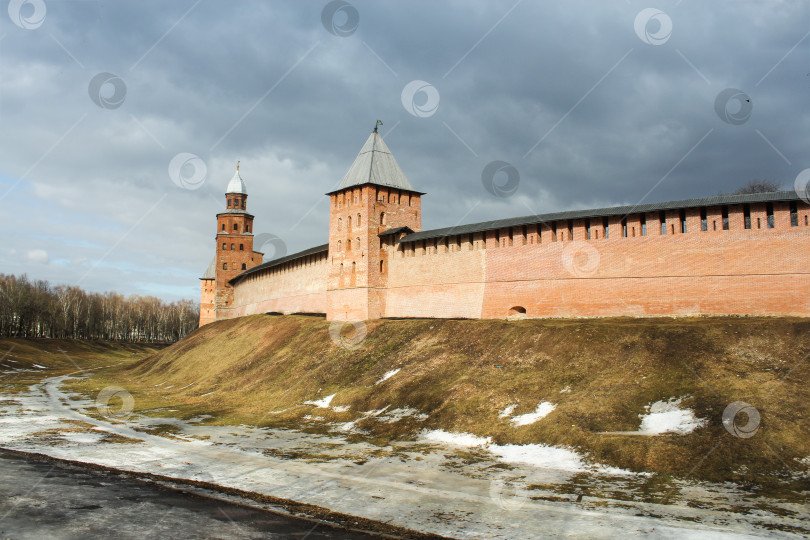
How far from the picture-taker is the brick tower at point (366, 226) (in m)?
33.8

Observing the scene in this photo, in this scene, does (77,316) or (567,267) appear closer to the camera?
(567,267)

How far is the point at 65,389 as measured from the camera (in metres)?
37.2

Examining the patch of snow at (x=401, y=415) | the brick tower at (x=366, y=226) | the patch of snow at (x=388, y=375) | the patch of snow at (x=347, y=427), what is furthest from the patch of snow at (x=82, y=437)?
the brick tower at (x=366, y=226)

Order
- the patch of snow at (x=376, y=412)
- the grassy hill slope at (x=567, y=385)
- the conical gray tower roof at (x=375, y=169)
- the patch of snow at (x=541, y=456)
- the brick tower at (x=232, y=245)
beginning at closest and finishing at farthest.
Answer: the grassy hill slope at (x=567, y=385) < the patch of snow at (x=541, y=456) < the patch of snow at (x=376, y=412) < the conical gray tower roof at (x=375, y=169) < the brick tower at (x=232, y=245)

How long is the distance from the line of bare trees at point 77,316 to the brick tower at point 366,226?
202 ft

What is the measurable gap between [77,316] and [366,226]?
225 ft

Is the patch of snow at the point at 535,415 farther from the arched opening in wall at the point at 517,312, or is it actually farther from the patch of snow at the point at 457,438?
the arched opening in wall at the point at 517,312

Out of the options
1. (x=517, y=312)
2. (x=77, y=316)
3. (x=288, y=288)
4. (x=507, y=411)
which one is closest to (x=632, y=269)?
(x=517, y=312)

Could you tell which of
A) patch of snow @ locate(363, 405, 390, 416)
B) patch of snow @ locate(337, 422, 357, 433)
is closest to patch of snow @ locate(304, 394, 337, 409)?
patch of snow @ locate(363, 405, 390, 416)

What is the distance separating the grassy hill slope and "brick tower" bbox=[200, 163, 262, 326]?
104 ft

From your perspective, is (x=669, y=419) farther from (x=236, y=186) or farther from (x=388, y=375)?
(x=236, y=186)

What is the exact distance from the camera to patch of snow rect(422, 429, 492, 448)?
16.5 metres

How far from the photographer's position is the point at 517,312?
89.7 ft

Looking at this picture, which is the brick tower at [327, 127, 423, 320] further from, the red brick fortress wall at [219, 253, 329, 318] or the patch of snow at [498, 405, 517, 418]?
the patch of snow at [498, 405, 517, 418]
